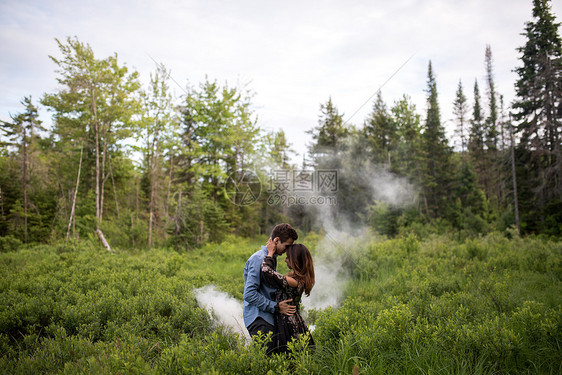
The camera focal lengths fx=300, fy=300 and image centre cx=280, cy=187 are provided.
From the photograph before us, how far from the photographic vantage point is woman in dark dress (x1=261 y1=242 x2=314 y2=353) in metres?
3.23

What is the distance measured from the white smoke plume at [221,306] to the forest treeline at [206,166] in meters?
7.95

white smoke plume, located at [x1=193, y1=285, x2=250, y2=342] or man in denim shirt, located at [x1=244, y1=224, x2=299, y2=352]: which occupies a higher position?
man in denim shirt, located at [x1=244, y1=224, x2=299, y2=352]

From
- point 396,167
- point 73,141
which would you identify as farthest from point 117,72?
point 396,167

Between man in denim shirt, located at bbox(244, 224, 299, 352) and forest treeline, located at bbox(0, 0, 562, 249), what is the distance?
11.1m

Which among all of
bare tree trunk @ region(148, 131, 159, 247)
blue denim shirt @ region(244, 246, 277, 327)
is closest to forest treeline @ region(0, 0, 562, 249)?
bare tree trunk @ region(148, 131, 159, 247)

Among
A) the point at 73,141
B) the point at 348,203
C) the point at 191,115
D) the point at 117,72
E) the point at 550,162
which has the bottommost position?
the point at 348,203

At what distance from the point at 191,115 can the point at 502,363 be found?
19804mm

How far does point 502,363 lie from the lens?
2.96m

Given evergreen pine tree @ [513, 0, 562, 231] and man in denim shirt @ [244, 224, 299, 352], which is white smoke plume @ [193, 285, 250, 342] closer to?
man in denim shirt @ [244, 224, 299, 352]

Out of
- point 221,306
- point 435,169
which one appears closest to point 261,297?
point 221,306

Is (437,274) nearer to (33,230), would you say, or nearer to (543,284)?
(543,284)

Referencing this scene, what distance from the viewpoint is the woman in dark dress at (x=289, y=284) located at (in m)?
3.23

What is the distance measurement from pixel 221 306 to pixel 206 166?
45.3 feet

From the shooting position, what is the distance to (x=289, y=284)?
329 centimetres
